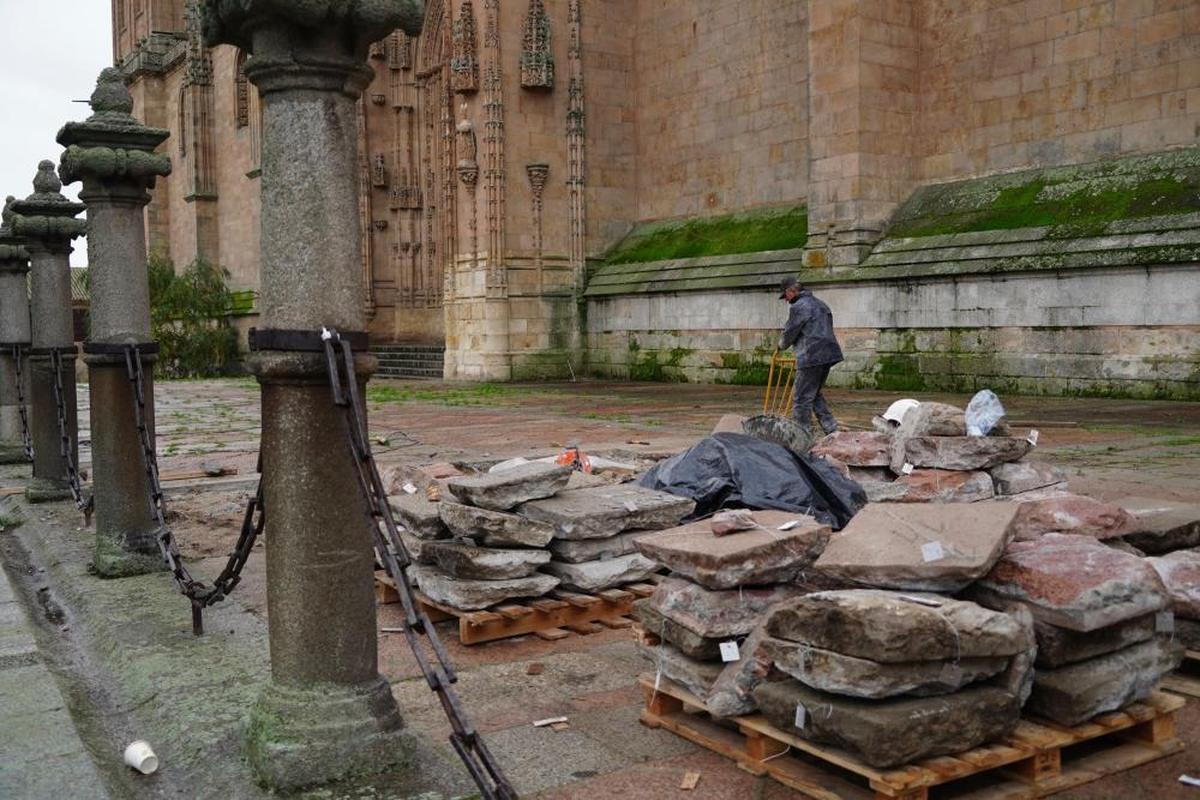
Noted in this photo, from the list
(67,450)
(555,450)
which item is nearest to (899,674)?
(67,450)

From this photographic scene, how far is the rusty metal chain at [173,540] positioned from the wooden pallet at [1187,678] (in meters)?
3.50

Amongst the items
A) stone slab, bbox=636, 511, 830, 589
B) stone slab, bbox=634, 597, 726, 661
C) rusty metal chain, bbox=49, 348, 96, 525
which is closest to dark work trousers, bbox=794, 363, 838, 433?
rusty metal chain, bbox=49, 348, 96, 525

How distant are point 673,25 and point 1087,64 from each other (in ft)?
33.1

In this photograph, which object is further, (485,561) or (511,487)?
(511,487)

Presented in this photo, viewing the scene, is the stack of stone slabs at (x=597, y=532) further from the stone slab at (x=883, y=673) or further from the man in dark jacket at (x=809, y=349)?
the man in dark jacket at (x=809, y=349)

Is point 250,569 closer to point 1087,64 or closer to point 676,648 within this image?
point 676,648

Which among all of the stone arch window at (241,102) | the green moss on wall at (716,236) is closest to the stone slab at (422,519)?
the green moss on wall at (716,236)

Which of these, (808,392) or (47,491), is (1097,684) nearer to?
(808,392)

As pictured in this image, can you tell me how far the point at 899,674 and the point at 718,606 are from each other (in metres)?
0.86

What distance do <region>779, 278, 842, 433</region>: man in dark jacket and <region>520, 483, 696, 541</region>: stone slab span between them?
5482mm

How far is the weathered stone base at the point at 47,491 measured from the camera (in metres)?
9.48

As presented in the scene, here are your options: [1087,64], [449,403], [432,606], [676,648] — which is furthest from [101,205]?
[1087,64]

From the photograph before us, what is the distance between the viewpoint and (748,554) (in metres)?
4.03

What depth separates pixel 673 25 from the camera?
24156 millimetres
